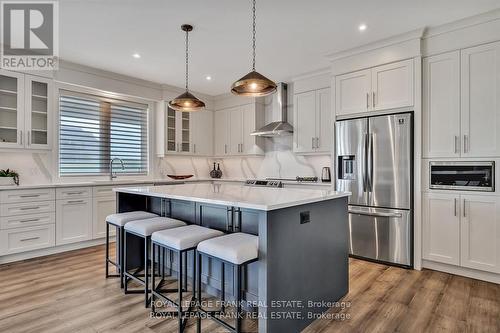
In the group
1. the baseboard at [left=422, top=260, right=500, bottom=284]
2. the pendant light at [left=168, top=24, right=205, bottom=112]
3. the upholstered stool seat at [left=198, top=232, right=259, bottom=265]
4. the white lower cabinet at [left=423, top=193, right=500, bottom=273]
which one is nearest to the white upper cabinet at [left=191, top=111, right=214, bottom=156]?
the pendant light at [left=168, top=24, right=205, bottom=112]

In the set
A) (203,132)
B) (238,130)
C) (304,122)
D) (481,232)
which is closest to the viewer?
(481,232)

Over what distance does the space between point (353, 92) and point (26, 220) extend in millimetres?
4691

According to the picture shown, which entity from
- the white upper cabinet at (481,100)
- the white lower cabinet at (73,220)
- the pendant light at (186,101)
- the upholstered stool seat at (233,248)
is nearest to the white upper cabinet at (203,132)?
the white lower cabinet at (73,220)

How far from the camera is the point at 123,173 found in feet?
16.9

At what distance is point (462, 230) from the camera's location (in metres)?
3.08

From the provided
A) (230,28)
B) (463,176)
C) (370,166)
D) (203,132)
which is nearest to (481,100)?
(463,176)

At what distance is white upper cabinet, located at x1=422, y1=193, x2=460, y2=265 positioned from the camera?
10.3ft

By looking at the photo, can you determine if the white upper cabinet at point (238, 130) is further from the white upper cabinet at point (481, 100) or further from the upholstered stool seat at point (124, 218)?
the white upper cabinet at point (481, 100)

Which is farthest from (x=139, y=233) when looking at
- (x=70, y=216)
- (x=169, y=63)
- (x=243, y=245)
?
(x=169, y=63)

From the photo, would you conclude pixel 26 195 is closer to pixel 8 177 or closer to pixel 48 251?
pixel 8 177

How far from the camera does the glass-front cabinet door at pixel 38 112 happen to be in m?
3.88

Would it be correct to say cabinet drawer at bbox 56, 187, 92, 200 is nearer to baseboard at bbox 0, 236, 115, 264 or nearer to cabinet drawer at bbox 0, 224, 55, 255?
cabinet drawer at bbox 0, 224, 55, 255

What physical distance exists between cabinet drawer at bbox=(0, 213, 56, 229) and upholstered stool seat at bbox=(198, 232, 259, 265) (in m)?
3.02

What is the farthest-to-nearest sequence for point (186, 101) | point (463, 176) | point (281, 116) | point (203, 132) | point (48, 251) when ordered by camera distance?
1. point (203, 132)
2. point (281, 116)
3. point (48, 251)
4. point (186, 101)
5. point (463, 176)
